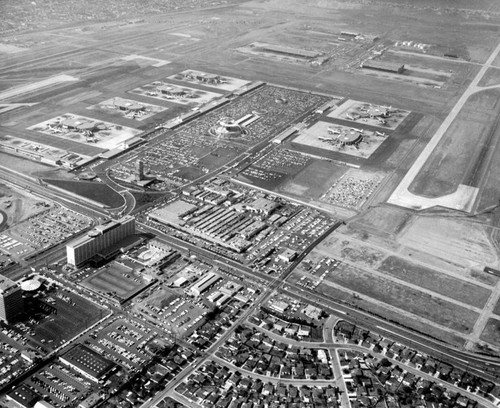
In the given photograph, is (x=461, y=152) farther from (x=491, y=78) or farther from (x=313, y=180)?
(x=491, y=78)

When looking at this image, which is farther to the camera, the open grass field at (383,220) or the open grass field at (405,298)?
the open grass field at (383,220)

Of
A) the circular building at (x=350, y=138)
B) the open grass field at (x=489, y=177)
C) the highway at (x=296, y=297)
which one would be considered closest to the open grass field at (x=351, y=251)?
the highway at (x=296, y=297)

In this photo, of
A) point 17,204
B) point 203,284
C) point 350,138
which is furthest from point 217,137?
point 203,284

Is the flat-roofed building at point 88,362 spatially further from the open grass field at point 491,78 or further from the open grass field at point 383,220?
the open grass field at point 491,78

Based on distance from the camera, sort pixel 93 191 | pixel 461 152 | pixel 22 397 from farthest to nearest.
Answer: pixel 461 152, pixel 93 191, pixel 22 397

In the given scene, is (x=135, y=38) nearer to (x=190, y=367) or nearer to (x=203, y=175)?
(x=203, y=175)

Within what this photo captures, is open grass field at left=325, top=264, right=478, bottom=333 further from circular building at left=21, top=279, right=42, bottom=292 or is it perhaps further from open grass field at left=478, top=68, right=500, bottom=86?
open grass field at left=478, top=68, right=500, bottom=86
